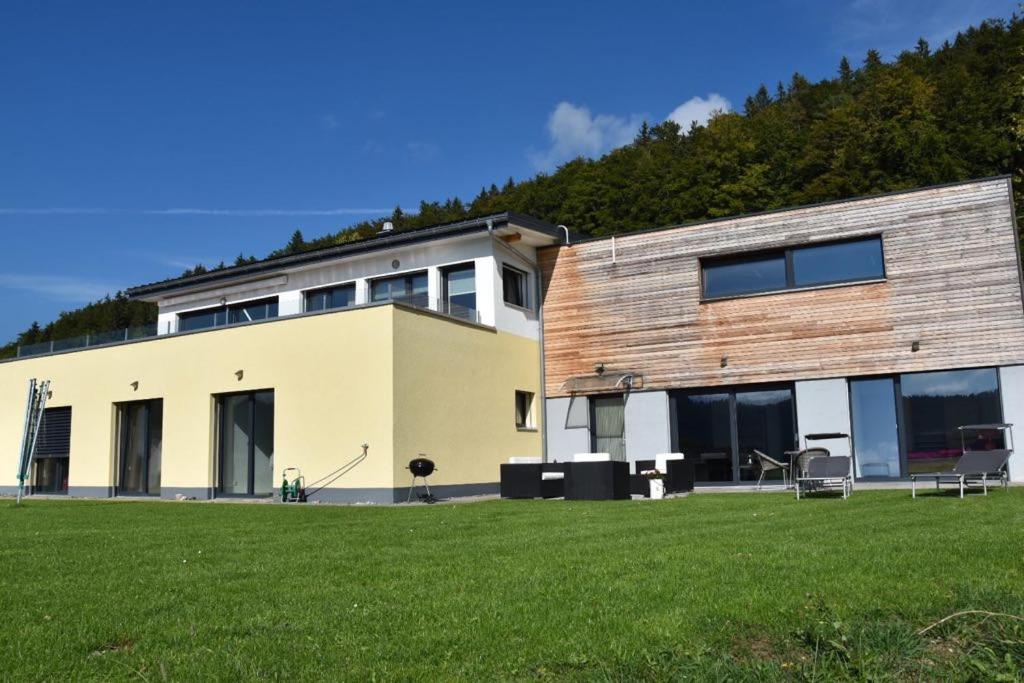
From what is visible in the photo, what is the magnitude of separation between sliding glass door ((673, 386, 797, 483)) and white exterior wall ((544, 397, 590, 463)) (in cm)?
227

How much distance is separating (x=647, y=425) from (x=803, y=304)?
4238mm

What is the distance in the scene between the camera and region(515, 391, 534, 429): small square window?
19817 mm

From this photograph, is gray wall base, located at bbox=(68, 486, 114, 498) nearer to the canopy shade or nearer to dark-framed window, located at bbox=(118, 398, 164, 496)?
dark-framed window, located at bbox=(118, 398, 164, 496)

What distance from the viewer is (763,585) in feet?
15.5

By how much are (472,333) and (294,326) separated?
3.72m

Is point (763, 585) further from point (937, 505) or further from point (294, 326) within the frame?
point (294, 326)

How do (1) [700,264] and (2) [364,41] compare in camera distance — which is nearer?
(2) [364,41]

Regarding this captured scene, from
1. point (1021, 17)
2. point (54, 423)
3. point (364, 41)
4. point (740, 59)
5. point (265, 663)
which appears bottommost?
point (265, 663)

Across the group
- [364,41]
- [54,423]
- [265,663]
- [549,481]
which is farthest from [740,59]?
[265,663]

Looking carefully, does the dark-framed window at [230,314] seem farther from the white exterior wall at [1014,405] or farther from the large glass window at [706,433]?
the white exterior wall at [1014,405]

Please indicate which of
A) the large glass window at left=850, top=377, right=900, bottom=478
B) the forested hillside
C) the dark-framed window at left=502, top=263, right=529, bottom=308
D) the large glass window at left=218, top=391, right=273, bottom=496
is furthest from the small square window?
the forested hillside

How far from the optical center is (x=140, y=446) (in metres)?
19.5

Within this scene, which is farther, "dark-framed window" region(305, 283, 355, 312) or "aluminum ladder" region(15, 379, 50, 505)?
"dark-framed window" region(305, 283, 355, 312)

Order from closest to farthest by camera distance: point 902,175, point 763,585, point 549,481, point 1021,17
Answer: point 763,585 → point 1021,17 → point 549,481 → point 902,175
